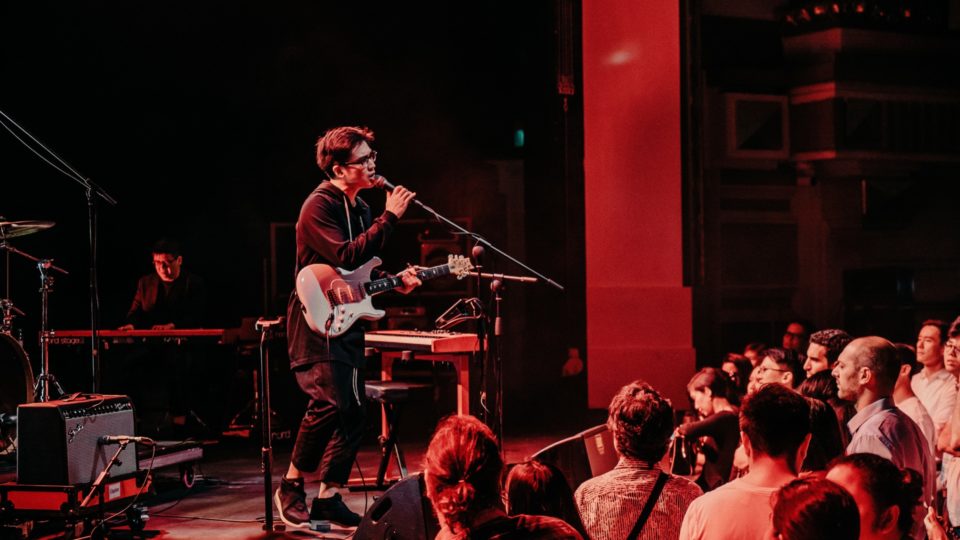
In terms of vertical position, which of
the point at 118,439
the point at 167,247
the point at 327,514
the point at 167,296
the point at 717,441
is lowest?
the point at 327,514

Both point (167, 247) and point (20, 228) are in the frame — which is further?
point (167, 247)

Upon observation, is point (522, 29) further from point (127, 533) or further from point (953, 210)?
point (127, 533)

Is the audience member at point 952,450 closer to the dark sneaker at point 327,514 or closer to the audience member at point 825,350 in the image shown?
the audience member at point 825,350

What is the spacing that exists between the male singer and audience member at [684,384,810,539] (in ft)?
7.61

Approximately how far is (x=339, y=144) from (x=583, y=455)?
6.82 ft

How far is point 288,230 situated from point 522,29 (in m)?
3.35

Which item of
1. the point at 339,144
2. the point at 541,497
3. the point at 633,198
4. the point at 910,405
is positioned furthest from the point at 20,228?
the point at 633,198

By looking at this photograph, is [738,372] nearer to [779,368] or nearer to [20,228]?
[779,368]

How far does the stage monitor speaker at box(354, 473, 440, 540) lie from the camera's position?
8.79 ft

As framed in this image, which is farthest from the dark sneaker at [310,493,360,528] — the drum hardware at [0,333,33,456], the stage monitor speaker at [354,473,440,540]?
the drum hardware at [0,333,33,456]

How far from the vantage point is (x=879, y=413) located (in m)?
3.47

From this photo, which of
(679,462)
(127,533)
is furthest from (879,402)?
(127,533)

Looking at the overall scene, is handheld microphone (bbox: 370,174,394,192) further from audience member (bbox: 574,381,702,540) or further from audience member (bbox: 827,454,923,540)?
audience member (bbox: 827,454,923,540)

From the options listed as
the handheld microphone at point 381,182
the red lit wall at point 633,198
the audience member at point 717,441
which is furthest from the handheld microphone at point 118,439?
the red lit wall at point 633,198
